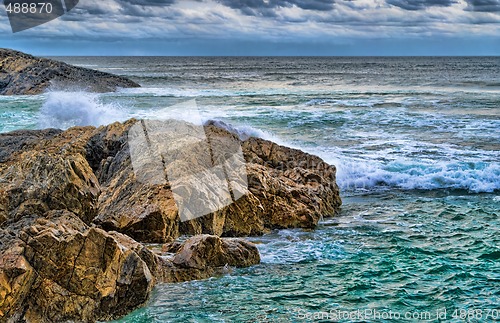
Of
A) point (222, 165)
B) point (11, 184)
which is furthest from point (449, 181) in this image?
point (11, 184)

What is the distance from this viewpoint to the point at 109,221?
886 centimetres

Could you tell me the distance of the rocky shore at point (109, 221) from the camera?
6145mm

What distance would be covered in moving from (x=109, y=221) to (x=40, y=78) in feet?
117

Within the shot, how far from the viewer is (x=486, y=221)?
10.6m

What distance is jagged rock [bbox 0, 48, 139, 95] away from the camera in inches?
1590

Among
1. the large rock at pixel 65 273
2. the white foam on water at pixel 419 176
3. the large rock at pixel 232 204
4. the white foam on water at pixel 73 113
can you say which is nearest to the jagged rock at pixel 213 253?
the large rock at pixel 65 273

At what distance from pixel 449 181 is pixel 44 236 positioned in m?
10.1

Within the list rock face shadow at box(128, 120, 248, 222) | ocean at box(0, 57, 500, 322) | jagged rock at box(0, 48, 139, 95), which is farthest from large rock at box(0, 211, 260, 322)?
jagged rock at box(0, 48, 139, 95)

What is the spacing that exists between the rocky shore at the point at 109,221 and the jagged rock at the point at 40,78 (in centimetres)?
2868

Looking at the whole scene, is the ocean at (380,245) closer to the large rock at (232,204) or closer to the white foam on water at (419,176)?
the white foam on water at (419,176)

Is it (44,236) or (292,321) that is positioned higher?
(44,236)

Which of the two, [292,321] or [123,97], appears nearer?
[292,321]

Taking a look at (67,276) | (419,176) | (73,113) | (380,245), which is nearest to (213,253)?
(67,276)

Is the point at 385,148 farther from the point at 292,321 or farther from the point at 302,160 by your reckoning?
the point at 292,321
